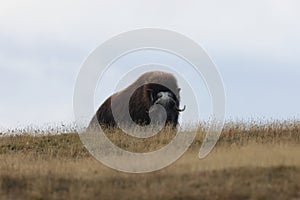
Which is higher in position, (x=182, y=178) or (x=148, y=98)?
(x=148, y=98)

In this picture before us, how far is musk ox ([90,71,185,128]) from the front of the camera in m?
19.4

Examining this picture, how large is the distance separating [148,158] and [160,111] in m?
5.29

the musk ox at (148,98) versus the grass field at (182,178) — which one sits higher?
the musk ox at (148,98)

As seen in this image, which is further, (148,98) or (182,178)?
(148,98)

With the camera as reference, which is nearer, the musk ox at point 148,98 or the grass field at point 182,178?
the grass field at point 182,178

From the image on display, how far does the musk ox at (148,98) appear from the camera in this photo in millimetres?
19406

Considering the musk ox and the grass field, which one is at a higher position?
the musk ox

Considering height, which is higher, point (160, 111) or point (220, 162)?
point (160, 111)

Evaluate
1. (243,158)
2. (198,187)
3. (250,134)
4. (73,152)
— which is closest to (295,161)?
(243,158)

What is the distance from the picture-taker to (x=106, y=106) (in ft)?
70.2

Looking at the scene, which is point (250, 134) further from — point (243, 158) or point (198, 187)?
point (198, 187)

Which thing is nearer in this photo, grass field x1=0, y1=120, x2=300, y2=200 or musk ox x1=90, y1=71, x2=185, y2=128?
grass field x1=0, y1=120, x2=300, y2=200

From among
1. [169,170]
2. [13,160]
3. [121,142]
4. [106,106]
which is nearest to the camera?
[169,170]

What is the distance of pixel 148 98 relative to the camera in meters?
19.7
